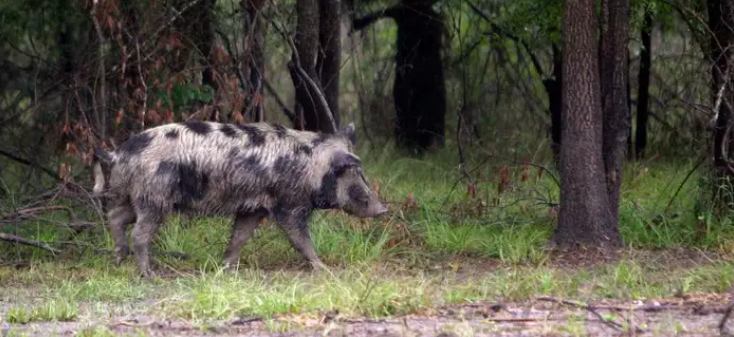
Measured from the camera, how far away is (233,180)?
9852 millimetres

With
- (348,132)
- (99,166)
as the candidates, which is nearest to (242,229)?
(348,132)

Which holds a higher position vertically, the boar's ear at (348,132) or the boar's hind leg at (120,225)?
the boar's ear at (348,132)

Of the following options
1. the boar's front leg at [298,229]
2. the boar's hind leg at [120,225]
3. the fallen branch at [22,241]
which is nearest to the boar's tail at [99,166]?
the boar's hind leg at [120,225]

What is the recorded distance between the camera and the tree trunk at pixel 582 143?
10.3m

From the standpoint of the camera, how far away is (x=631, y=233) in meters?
11.3

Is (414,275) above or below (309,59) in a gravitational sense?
below

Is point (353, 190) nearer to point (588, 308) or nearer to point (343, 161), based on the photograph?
point (343, 161)

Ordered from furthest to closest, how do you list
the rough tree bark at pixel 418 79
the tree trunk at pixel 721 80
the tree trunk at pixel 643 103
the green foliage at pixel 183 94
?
the rough tree bark at pixel 418 79 < the tree trunk at pixel 643 103 < the green foliage at pixel 183 94 < the tree trunk at pixel 721 80

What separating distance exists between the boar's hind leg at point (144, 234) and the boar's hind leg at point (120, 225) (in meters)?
0.26

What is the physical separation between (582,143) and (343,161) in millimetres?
1988

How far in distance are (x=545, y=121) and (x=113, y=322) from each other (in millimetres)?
10946

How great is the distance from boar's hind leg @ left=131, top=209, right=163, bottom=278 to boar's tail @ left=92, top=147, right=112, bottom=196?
1.65 ft

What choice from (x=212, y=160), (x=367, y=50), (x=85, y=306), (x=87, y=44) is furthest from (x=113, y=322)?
(x=367, y=50)

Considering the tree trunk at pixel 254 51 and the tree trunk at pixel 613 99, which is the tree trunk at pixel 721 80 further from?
the tree trunk at pixel 254 51
